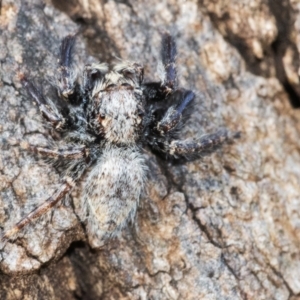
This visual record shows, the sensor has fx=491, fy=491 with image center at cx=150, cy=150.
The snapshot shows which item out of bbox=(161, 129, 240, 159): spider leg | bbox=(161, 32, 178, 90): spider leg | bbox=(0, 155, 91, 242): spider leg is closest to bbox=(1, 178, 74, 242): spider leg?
bbox=(0, 155, 91, 242): spider leg

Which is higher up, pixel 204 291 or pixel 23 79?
pixel 23 79

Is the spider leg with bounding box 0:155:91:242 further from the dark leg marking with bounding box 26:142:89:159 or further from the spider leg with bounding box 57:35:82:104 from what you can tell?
the spider leg with bounding box 57:35:82:104

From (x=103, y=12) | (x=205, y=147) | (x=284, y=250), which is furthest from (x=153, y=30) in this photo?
(x=284, y=250)

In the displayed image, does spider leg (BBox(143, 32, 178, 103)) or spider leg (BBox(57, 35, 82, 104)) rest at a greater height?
spider leg (BBox(143, 32, 178, 103))

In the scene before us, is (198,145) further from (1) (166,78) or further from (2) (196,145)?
(1) (166,78)

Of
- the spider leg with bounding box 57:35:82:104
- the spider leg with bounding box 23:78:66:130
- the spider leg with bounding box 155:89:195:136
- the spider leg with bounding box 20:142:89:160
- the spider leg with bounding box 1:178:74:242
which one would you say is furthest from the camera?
the spider leg with bounding box 155:89:195:136

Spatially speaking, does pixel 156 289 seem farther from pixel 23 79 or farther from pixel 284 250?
pixel 23 79

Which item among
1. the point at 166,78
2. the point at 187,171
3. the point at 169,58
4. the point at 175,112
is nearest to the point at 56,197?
the point at 187,171

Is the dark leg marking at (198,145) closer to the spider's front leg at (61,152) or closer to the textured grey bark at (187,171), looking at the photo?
the textured grey bark at (187,171)

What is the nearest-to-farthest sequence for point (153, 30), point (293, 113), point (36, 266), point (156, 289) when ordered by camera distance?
point (36, 266) → point (156, 289) → point (153, 30) → point (293, 113)
